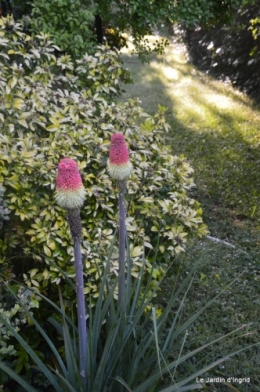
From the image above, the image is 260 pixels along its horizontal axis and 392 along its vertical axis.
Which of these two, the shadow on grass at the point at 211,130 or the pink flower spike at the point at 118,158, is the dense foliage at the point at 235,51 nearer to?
the shadow on grass at the point at 211,130

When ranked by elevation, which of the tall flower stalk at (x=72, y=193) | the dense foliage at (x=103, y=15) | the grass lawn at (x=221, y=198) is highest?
the dense foliage at (x=103, y=15)

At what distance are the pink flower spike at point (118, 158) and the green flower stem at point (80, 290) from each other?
0.24 m

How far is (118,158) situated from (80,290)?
507 mm

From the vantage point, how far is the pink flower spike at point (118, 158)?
179cm

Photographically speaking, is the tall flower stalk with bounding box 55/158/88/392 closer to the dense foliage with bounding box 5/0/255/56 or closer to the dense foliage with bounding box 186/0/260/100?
the dense foliage with bounding box 5/0/255/56

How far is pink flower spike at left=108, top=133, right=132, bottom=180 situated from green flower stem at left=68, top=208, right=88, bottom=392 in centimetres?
24

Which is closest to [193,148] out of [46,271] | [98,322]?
[46,271]

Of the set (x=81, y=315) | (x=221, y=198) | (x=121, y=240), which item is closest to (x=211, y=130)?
(x=221, y=198)

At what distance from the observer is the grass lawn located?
3.38 metres

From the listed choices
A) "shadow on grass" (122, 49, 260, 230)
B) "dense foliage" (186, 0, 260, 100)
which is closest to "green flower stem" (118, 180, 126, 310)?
"shadow on grass" (122, 49, 260, 230)

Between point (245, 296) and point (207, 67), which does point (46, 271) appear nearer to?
point (245, 296)

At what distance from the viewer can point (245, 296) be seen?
12.9 feet

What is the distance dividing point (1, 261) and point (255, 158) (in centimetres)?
508

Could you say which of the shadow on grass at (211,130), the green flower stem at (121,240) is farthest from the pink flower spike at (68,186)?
the shadow on grass at (211,130)
